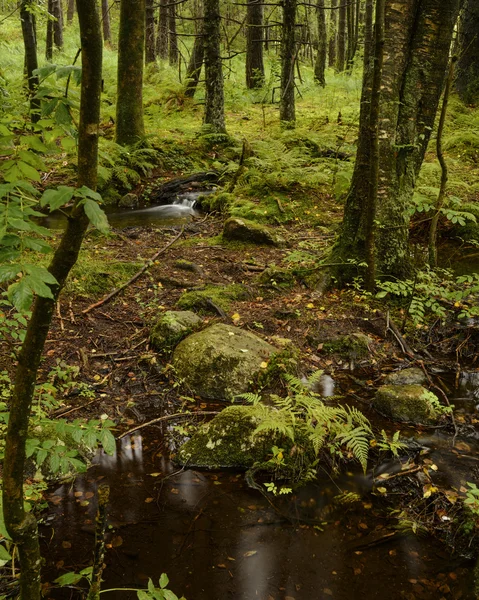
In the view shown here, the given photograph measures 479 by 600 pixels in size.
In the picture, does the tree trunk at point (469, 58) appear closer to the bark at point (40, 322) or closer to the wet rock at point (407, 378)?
the wet rock at point (407, 378)

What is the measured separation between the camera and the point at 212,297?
6039 mm

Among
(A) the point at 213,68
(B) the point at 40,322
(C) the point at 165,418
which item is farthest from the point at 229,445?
(A) the point at 213,68

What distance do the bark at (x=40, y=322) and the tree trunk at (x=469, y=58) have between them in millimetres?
13708

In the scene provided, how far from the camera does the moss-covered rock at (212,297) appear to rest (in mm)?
5840

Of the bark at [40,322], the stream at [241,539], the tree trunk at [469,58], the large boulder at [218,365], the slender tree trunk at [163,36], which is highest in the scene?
the slender tree trunk at [163,36]

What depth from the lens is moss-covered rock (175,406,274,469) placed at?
380 cm

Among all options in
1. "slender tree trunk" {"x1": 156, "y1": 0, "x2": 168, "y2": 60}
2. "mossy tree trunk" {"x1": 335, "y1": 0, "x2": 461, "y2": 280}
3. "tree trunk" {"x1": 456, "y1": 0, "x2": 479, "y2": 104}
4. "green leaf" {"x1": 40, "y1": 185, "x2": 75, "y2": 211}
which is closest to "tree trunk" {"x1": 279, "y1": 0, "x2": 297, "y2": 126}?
"tree trunk" {"x1": 456, "y1": 0, "x2": 479, "y2": 104}

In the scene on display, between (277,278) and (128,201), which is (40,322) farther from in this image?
(128,201)

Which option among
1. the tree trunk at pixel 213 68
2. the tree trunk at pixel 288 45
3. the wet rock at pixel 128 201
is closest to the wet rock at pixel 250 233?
the wet rock at pixel 128 201

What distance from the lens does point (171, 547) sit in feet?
9.98

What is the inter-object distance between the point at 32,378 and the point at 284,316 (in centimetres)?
455

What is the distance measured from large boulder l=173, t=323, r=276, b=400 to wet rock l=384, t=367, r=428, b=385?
4.31 feet

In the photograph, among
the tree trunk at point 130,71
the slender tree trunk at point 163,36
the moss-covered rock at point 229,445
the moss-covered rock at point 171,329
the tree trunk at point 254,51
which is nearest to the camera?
the moss-covered rock at point 229,445

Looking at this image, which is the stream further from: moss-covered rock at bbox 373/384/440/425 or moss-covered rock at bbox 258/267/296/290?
moss-covered rock at bbox 258/267/296/290
